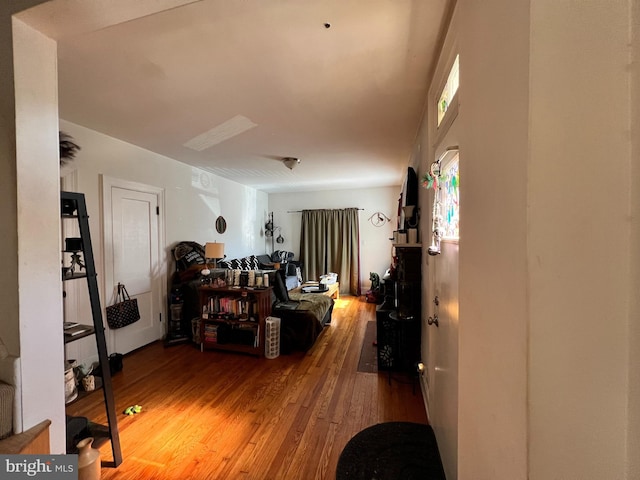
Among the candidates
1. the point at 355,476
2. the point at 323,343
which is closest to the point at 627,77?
the point at 355,476

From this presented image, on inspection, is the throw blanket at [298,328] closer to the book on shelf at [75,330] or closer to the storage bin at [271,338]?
the storage bin at [271,338]

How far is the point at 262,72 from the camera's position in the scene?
1.64 meters

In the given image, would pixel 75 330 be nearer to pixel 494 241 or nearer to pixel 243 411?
pixel 243 411

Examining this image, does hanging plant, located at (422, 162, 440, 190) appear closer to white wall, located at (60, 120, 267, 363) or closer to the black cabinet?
the black cabinet

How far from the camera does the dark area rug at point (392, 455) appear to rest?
3.89 ft

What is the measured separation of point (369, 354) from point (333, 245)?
132 inches

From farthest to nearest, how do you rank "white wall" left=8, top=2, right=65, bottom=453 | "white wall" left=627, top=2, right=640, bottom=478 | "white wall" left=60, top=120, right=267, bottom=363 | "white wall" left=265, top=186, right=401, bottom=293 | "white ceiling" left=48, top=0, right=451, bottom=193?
"white wall" left=265, top=186, right=401, bottom=293
"white wall" left=60, top=120, right=267, bottom=363
"white ceiling" left=48, top=0, right=451, bottom=193
"white wall" left=8, top=2, right=65, bottom=453
"white wall" left=627, top=2, right=640, bottom=478

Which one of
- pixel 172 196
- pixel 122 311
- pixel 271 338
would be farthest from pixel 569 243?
pixel 172 196

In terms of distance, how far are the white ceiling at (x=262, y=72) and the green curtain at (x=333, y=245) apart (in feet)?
10.0

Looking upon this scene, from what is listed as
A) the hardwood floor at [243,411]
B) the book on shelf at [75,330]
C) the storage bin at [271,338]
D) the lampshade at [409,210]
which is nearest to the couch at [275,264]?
the storage bin at [271,338]

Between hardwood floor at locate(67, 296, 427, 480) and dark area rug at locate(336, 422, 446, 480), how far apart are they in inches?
12.2

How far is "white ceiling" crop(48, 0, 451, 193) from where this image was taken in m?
1.23

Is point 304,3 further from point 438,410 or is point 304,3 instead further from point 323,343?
point 323,343

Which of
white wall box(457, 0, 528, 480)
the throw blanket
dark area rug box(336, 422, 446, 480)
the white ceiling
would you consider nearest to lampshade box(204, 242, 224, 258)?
the throw blanket
